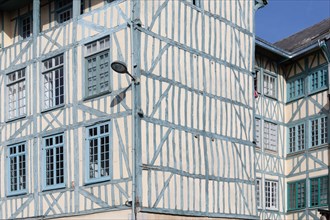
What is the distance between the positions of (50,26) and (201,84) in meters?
5.37

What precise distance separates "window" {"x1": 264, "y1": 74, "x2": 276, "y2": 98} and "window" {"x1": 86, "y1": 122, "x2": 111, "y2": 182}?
352 inches

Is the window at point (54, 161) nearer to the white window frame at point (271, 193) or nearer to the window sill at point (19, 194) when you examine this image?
the window sill at point (19, 194)

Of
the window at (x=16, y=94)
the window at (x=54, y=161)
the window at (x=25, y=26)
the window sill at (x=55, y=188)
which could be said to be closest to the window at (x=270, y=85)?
the window at (x=25, y=26)

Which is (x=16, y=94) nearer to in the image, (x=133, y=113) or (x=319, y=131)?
(x=133, y=113)

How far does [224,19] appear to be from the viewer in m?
21.3

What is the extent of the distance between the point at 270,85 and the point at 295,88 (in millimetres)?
970

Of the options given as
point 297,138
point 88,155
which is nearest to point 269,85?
point 297,138

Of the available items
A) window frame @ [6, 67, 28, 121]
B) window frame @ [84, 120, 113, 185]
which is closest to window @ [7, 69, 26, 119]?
window frame @ [6, 67, 28, 121]

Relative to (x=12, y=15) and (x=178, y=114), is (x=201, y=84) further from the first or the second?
(x=12, y=15)

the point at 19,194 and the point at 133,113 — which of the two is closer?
the point at 133,113

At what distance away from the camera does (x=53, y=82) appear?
20.1 m

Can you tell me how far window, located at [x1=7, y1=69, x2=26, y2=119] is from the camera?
2109 cm

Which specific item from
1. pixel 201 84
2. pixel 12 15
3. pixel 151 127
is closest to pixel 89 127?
pixel 151 127

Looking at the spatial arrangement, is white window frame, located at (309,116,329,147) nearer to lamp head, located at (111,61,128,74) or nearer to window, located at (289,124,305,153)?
window, located at (289,124,305,153)
